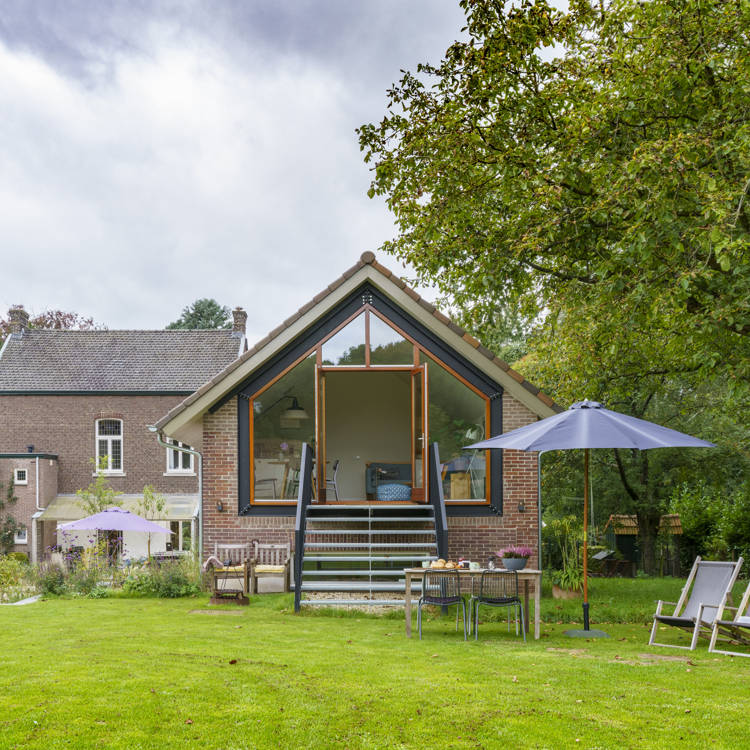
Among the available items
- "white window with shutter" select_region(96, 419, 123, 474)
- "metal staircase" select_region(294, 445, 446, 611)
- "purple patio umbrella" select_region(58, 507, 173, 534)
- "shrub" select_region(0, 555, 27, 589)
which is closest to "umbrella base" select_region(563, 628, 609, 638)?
"metal staircase" select_region(294, 445, 446, 611)

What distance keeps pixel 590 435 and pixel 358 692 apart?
3.62m

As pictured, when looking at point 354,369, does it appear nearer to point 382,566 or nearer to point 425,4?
point 382,566

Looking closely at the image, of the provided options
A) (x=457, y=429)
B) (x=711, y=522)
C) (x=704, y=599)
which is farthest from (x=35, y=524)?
(x=704, y=599)

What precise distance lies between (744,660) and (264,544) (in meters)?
7.14

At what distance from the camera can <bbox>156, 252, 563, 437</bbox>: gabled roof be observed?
1129cm

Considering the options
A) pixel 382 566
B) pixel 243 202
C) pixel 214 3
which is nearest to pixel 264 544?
pixel 382 566

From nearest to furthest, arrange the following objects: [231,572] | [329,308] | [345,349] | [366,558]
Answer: [366,558], [231,572], [329,308], [345,349]

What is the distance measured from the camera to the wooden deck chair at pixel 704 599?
23.2ft

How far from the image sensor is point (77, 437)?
24.7 meters

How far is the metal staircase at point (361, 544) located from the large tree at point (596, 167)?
3552mm

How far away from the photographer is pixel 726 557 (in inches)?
659

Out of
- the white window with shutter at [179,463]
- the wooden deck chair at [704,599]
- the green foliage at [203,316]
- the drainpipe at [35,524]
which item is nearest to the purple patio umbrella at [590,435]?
the wooden deck chair at [704,599]

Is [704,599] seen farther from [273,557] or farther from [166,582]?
[166,582]

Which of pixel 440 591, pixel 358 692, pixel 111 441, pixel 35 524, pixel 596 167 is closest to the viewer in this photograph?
pixel 358 692
